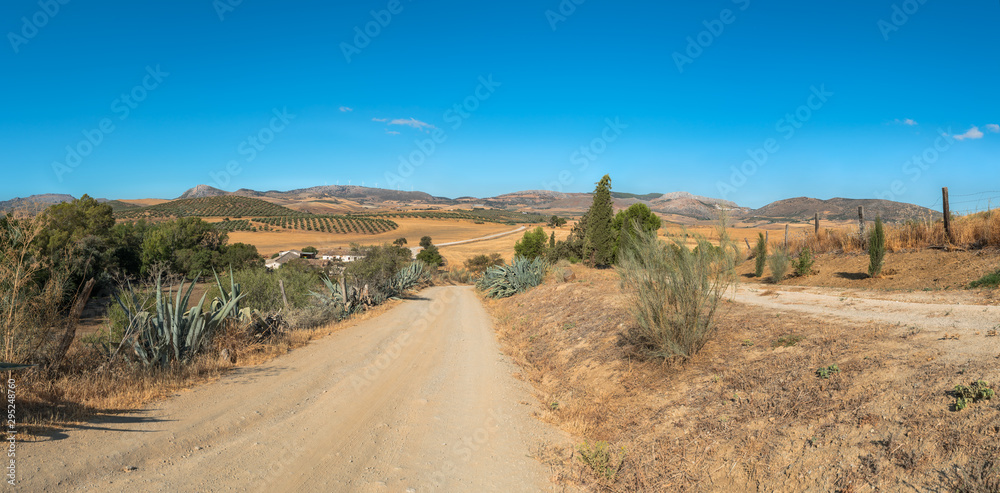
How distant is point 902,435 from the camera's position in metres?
3.59

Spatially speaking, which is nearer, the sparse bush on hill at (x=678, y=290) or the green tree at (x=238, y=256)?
the sparse bush on hill at (x=678, y=290)

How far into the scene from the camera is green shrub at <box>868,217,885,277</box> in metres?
13.7

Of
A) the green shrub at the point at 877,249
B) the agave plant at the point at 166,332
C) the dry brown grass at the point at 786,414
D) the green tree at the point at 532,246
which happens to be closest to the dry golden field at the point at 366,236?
the green tree at the point at 532,246

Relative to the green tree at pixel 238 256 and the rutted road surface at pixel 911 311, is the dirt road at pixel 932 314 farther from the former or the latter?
the green tree at pixel 238 256

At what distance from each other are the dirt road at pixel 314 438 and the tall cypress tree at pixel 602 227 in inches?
893

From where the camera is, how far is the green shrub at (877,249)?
1374cm

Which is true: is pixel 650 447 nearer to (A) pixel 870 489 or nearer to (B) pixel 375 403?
(A) pixel 870 489

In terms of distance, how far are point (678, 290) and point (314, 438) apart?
5072 millimetres

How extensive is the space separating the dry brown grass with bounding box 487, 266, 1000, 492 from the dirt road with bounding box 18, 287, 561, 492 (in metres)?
0.74

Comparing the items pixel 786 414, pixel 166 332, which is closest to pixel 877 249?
pixel 786 414

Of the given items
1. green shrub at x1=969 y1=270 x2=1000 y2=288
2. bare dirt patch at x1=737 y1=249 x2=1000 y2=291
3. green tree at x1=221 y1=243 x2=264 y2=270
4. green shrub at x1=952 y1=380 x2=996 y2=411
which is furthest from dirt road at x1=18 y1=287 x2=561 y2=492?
green tree at x1=221 y1=243 x2=264 y2=270

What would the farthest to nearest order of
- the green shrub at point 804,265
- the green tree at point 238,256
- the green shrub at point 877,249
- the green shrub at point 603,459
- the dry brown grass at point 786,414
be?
the green tree at point 238,256 < the green shrub at point 804,265 < the green shrub at point 877,249 < the green shrub at point 603,459 < the dry brown grass at point 786,414

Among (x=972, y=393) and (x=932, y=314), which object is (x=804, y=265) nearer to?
(x=932, y=314)

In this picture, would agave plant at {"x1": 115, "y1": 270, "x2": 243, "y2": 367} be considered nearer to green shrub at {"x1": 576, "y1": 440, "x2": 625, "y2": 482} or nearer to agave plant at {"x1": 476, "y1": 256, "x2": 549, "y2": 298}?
green shrub at {"x1": 576, "y1": 440, "x2": 625, "y2": 482}
